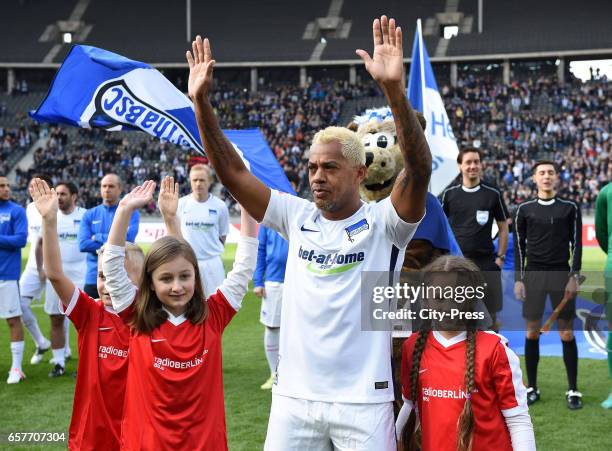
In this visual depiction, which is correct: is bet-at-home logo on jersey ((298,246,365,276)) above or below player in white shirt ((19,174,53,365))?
above

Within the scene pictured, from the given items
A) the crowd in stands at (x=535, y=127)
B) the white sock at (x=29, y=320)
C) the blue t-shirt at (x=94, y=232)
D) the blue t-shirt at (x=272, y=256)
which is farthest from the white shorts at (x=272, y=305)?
the crowd in stands at (x=535, y=127)

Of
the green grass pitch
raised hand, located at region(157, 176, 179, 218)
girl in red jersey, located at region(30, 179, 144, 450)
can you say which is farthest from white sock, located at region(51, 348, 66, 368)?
raised hand, located at region(157, 176, 179, 218)

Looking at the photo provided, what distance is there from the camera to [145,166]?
124 ft

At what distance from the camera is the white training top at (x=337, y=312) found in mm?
2693

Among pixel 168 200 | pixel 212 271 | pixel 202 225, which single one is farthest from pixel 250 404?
pixel 168 200

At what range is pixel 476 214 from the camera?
6699mm

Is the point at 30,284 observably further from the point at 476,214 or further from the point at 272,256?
the point at 476,214

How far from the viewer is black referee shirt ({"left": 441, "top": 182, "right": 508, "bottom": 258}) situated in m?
6.65

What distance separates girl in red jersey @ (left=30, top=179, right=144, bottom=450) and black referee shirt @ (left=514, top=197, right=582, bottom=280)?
4.08m

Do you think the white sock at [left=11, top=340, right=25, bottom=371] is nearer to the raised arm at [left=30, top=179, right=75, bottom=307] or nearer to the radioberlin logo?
the radioberlin logo

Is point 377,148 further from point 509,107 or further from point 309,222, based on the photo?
point 509,107

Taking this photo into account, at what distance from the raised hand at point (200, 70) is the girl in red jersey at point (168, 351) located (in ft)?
2.04

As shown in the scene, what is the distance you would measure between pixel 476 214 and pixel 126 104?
3189 mm

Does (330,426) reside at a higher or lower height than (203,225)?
lower
